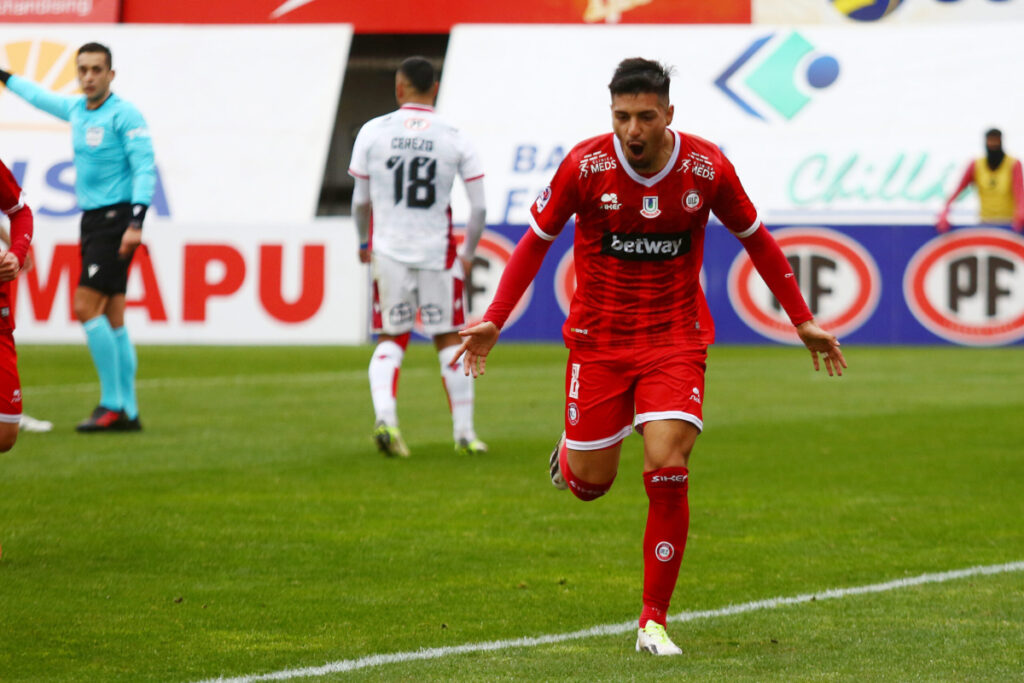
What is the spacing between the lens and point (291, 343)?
62.1 ft

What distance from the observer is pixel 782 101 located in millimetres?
28234

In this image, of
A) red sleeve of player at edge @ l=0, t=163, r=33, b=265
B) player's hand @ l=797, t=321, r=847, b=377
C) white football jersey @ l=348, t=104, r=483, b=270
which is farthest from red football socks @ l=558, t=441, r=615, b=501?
white football jersey @ l=348, t=104, r=483, b=270

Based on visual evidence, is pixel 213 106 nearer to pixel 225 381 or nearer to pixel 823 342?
pixel 225 381

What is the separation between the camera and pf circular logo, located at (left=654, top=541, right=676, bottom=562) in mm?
5266

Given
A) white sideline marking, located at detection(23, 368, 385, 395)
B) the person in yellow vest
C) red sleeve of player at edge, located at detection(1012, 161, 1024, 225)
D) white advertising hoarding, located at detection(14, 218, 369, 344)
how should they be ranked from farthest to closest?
1. the person in yellow vest
2. red sleeve of player at edge, located at detection(1012, 161, 1024, 225)
3. white advertising hoarding, located at detection(14, 218, 369, 344)
4. white sideline marking, located at detection(23, 368, 385, 395)

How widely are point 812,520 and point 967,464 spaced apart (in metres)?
2.36

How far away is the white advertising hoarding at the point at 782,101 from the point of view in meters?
27.1

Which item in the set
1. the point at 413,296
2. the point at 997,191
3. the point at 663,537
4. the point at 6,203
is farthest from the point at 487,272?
the point at 663,537

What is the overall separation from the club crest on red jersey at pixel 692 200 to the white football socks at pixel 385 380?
15.0 feet

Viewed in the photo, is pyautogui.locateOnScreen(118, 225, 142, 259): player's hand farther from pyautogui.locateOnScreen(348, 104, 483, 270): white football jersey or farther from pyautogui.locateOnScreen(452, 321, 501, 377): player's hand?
pyautogui.locateOnScreen(452, 321, 501, 377): player's hand

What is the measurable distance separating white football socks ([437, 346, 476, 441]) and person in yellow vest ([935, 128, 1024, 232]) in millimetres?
11151

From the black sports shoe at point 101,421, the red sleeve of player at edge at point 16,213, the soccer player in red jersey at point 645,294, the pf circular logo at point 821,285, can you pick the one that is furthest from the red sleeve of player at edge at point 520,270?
the pf circular logo at point 821,285

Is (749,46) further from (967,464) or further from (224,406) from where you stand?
(967,464)

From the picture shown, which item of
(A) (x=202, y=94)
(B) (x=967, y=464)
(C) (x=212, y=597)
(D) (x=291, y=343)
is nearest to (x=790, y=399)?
(B) (x=967, y=464)
